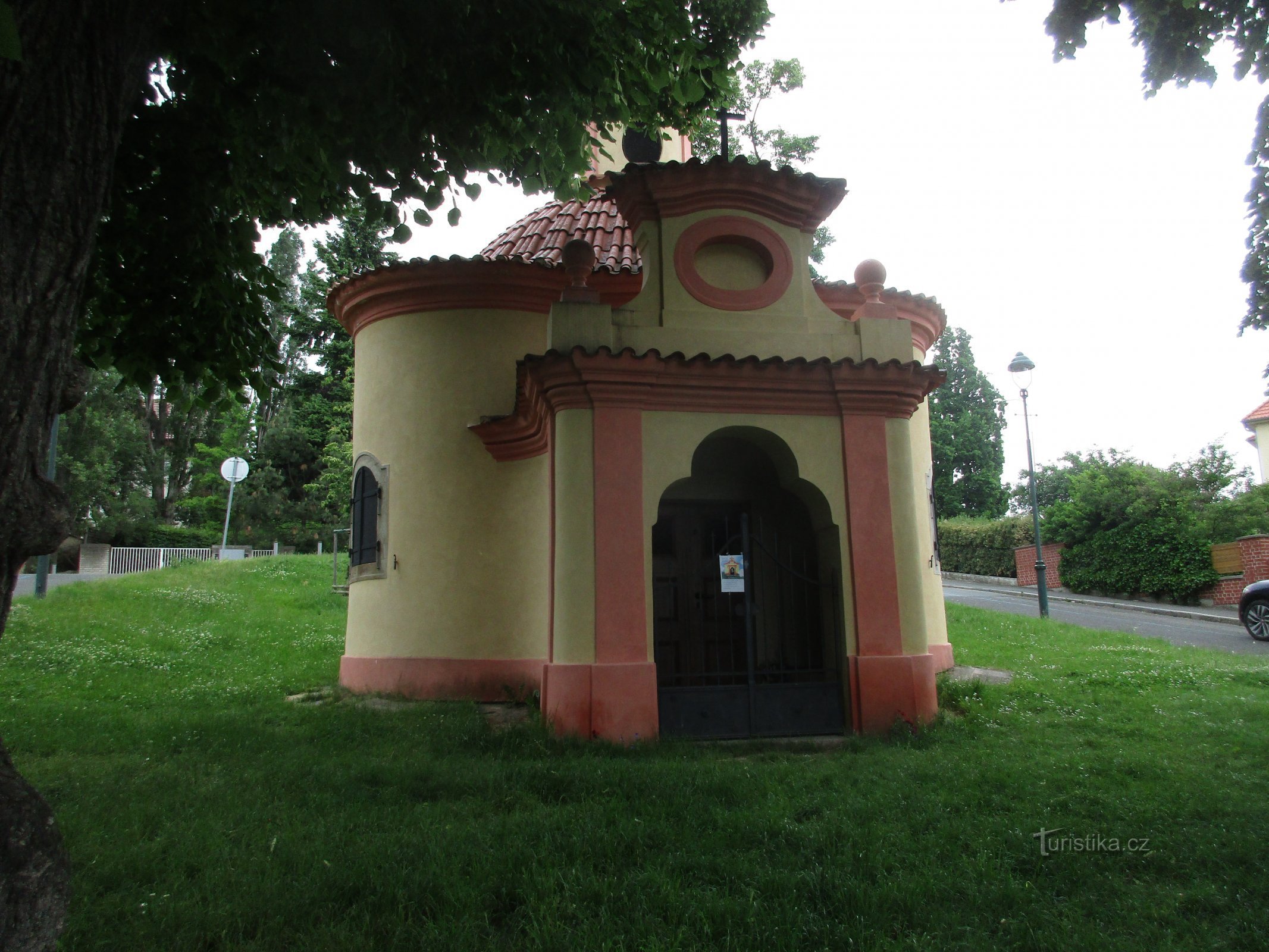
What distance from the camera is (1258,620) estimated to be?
13.8m

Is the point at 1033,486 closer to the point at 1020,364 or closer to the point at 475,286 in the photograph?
the point at 1020,364

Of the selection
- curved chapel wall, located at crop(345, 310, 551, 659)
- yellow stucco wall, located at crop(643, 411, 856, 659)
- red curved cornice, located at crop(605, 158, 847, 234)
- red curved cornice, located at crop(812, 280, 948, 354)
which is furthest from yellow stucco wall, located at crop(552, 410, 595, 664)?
red curved cornice, located at crop(812, 280, 948, 354)

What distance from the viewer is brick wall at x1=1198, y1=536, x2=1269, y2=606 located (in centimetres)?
1947

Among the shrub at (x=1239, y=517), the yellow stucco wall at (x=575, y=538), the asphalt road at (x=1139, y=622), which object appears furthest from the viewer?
the shrub at (x=1239, y=517)

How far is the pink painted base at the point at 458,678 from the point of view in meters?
9.19

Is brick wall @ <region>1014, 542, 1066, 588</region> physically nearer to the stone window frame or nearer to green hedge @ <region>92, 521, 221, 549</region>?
the stone window frame

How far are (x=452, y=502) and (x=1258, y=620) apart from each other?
13542mm

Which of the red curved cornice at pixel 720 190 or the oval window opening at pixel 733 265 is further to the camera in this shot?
the oval window opening at pixel 733 265

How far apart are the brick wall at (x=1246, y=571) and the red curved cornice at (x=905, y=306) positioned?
43.7 feet

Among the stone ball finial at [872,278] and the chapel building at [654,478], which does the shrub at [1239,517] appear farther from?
the stone ball finial at [872,278]

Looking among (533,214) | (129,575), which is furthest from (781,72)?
(129,575)

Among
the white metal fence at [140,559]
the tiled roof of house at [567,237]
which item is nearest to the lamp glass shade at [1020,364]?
the tiled roof of house at [567,237]

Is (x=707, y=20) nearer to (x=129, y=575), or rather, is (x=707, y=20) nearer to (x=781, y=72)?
(x=781, y=72)

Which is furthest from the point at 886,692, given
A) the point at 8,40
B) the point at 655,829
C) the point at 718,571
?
the point at 8,40
